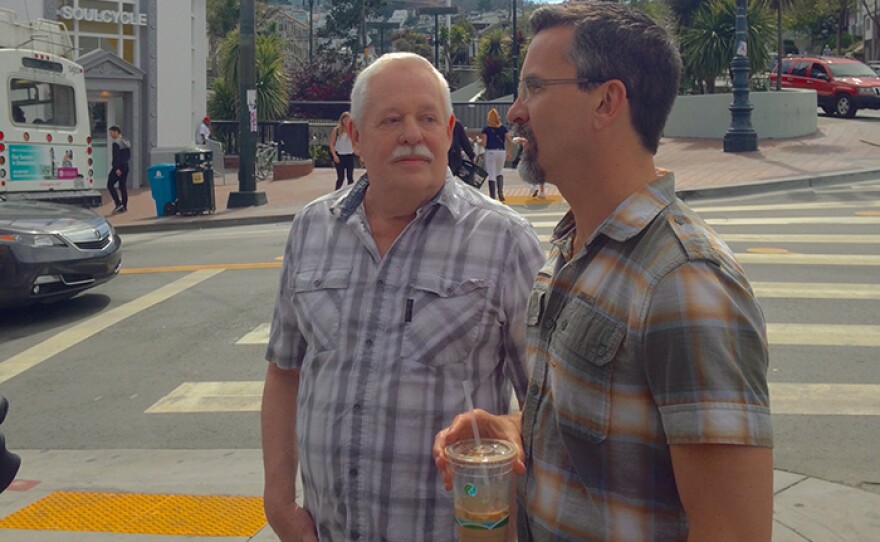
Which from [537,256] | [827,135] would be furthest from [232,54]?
[537,256]

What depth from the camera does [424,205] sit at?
2691 mm

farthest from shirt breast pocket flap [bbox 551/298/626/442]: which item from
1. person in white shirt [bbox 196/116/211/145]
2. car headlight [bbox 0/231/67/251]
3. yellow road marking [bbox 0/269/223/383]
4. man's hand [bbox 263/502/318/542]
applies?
person in white shirt [bbox 196/116/211/145]

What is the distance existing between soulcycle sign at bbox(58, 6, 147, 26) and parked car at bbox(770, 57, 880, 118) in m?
19.5

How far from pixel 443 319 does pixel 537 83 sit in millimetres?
778

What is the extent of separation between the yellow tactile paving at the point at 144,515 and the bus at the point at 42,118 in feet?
39.5

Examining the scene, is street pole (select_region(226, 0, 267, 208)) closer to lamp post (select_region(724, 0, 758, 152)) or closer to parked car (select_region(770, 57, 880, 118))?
lamp post (select_region(724, 0, 758, 152))

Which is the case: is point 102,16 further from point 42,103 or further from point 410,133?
point 410,133

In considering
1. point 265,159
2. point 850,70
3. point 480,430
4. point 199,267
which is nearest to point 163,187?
point 199,267

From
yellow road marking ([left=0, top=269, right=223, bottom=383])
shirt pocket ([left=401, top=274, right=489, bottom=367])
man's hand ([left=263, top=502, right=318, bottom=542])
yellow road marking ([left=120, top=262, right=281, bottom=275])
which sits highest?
shirt pocket ([left=401, top=274, right=489, bottom=367])

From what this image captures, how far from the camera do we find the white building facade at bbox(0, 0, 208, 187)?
24.7 metres

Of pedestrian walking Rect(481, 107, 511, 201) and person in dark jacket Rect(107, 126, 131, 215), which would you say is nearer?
pedestrian walking Rect(481, 107, 511, 201)

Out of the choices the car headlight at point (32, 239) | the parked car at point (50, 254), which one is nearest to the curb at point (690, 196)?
the parked car at point (50, 254)

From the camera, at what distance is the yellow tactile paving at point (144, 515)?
4848 mm

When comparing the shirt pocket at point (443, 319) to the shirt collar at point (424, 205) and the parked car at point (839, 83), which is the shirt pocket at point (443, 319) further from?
the parked car at point (839, 83)
